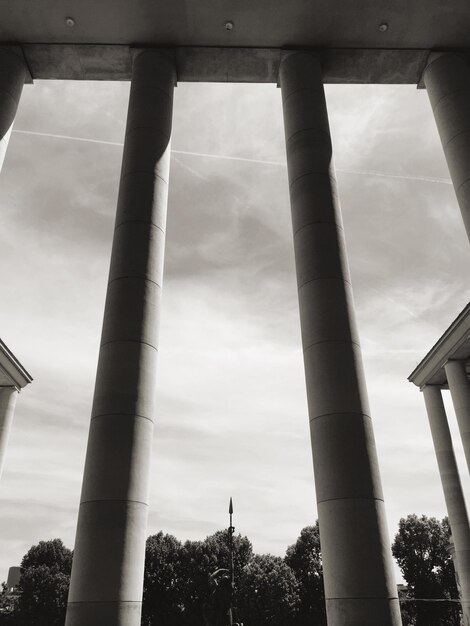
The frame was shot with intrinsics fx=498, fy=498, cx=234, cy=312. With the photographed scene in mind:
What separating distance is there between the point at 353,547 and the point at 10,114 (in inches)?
1553

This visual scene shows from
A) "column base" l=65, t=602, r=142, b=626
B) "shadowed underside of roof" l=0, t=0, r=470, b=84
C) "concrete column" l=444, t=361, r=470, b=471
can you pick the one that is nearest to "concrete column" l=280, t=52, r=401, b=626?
"shadowed underside of roof" l=0, t=0, r=470, b=84

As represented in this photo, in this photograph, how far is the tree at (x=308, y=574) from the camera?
6476 inches

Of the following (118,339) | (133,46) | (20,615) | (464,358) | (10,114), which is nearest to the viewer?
(118,339)

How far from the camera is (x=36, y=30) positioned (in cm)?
A: 4178

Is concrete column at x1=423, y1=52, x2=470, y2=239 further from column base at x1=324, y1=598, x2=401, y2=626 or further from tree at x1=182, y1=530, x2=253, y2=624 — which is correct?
tree at x1=182, y1=530, x2=253, y2=624

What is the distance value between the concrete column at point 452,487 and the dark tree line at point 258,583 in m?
101

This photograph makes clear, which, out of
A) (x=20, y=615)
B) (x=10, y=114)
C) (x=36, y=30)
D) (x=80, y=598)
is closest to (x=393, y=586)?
(x=80, y=598)

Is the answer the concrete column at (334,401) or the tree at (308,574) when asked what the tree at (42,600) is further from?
the concrete column at (334,401)

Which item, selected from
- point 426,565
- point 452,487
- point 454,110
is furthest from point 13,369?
point 426,565

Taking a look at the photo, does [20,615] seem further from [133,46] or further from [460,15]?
[460,15]

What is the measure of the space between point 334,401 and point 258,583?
159 metres

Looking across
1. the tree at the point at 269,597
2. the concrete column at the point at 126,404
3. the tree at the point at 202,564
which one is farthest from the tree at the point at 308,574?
the concrete column at the point at 126,404

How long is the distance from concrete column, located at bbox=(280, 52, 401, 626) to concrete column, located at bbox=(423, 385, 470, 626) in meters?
49.3

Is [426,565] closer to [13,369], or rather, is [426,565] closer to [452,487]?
[452,487]
